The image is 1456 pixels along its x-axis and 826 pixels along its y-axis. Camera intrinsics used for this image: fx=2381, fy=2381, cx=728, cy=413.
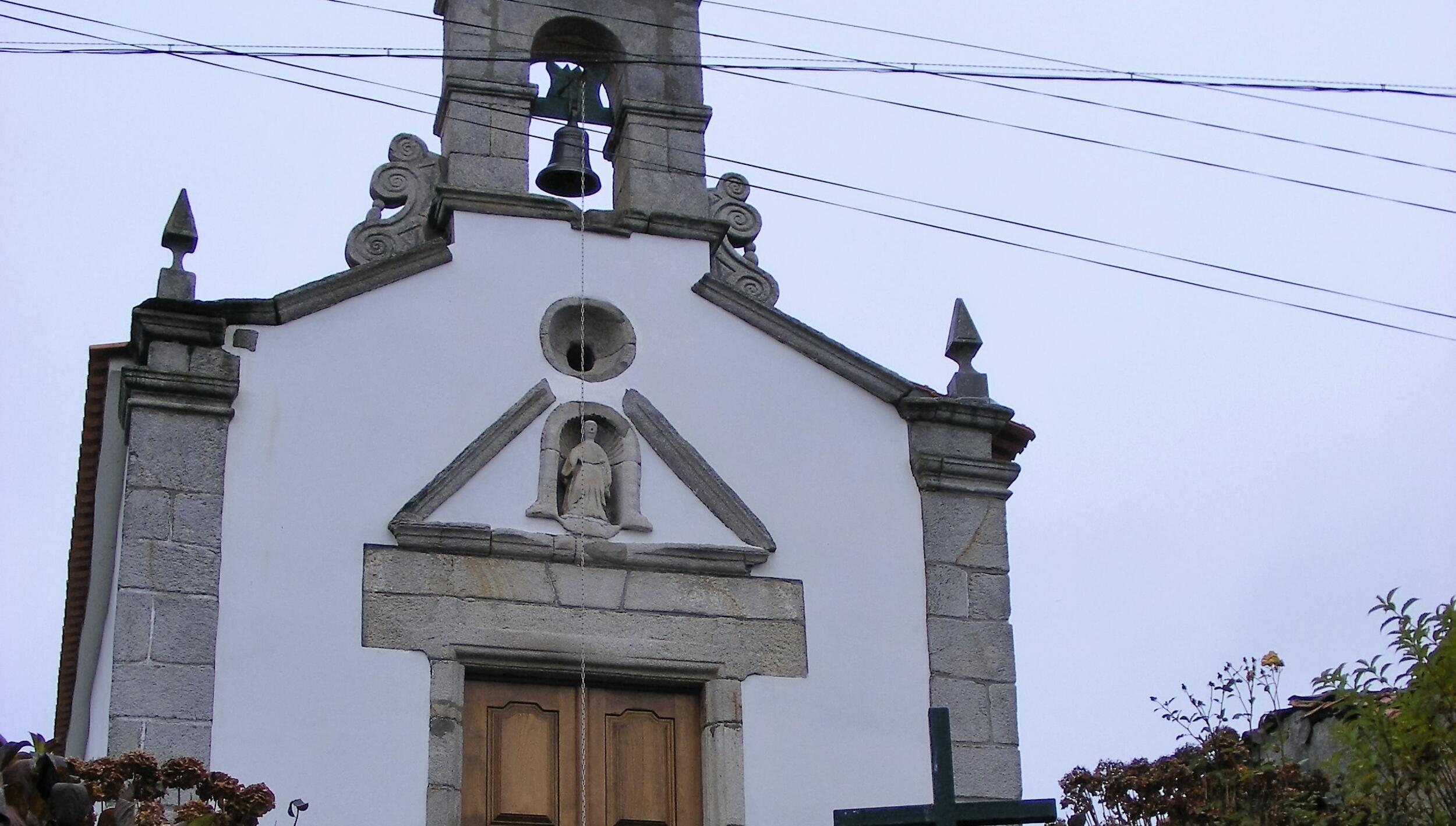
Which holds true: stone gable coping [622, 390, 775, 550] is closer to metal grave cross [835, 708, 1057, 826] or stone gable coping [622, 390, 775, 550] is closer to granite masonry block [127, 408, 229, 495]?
granite masonry block [127, 408, 229, 495]

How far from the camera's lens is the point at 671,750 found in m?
10.3

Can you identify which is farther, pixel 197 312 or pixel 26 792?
pixel 197 312

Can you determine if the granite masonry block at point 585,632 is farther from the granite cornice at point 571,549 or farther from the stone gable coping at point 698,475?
the stone gable coping at point 698,475

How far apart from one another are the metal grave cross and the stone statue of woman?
241cm

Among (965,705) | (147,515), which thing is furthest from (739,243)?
(147,515)

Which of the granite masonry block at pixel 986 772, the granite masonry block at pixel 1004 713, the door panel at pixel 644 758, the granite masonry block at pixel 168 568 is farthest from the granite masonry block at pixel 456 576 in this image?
the granite masonry block at pixel 1004 713

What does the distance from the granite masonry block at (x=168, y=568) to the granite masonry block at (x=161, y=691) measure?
339mm

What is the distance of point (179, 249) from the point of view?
10.5 meters

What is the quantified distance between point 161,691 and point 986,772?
11.6 ft

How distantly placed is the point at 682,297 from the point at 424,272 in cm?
122

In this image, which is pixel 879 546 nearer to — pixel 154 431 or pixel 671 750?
pixel 671 750

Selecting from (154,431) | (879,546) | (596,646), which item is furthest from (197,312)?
(879,546)

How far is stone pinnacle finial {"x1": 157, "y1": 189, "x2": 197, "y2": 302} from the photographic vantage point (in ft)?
33.8

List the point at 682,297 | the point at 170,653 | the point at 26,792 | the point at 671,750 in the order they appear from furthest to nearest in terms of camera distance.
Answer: the point at 682,297
the point at 671,750
the point at 170,653
the point at 26,792
